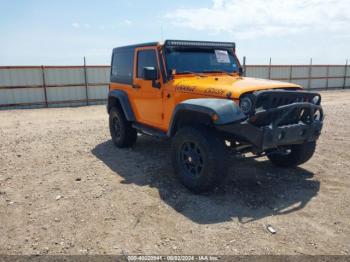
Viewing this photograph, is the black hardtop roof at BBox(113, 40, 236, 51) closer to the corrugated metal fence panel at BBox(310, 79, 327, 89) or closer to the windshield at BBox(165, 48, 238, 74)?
the windshield at BBox(165, 48, 238, 74)

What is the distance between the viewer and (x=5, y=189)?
189 inches

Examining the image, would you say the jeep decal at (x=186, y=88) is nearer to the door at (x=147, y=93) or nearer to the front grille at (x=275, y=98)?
the door at (x=147, y=93)

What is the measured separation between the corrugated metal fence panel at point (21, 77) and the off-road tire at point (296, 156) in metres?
13.1

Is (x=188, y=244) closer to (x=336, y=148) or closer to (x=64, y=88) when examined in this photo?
(x=336, y=148)

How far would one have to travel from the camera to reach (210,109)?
3.96 m

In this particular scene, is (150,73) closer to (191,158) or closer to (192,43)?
(192,43)

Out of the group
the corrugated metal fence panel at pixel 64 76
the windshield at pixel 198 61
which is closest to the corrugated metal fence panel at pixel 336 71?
the corrugated metal fence panel at pixel 64 76

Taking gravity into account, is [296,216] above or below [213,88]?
below

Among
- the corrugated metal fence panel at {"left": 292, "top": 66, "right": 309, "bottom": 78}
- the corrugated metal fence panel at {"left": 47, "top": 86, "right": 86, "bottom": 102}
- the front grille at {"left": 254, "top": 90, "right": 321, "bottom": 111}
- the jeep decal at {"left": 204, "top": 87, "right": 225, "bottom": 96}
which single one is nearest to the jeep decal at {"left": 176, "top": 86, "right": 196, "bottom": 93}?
the jeep decal at {"left": 204, "top": 87, "right": 225, "bottom": 96}

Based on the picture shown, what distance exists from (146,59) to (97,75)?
11.5 m

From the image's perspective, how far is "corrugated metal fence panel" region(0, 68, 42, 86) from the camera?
1477 centimetres

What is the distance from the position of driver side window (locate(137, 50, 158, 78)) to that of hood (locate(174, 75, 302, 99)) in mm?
630

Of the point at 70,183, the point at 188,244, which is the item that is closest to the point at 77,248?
the point at 188,244

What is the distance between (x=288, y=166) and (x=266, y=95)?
1.97 metres
